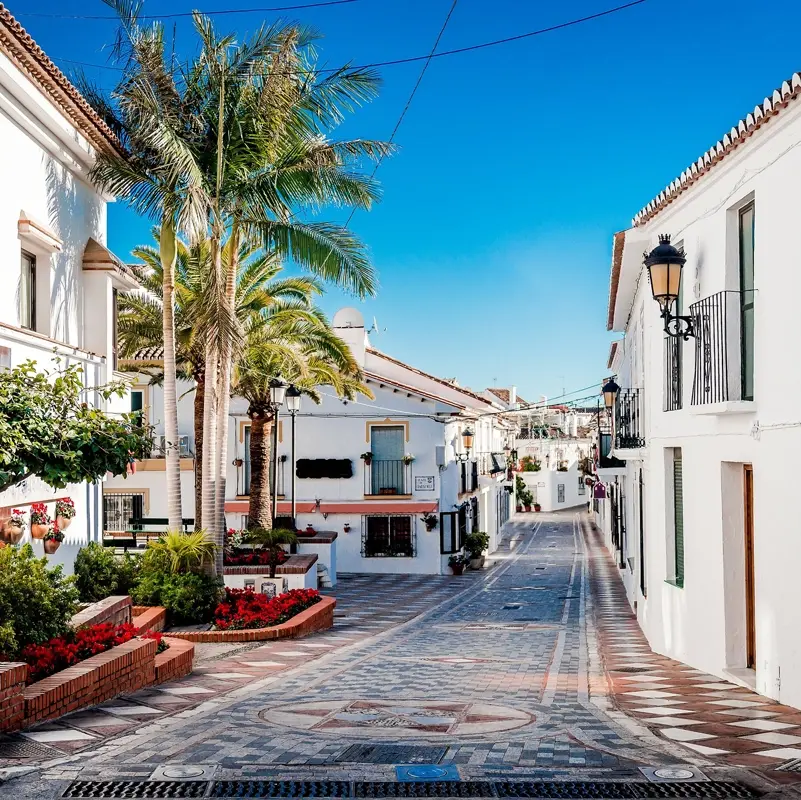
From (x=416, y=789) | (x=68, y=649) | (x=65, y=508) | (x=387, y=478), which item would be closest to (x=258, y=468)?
(x=387, y=478)

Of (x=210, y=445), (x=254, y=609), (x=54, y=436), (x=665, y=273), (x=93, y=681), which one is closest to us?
(x=54, y=436)

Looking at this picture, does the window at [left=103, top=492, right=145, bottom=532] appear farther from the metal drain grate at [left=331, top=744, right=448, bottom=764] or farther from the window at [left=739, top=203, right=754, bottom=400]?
the metal drain grate at [left=331, top=744, right=448, bottom=764]

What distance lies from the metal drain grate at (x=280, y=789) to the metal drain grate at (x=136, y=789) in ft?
0.41

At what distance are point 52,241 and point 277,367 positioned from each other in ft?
45.4

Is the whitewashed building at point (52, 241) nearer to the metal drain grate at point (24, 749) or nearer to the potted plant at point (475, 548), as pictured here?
the metal drain grate at point (24, 749)

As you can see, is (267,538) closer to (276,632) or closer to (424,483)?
(276,632)

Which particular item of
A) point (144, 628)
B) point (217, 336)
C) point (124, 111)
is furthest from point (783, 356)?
point (124, 111)

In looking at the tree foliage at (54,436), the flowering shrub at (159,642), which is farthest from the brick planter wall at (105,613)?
the tree foliage at (54,436)

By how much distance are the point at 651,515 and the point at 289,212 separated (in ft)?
27.0

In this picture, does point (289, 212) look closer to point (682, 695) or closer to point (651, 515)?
point (651, 515)

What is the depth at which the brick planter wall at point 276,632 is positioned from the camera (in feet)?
48.6

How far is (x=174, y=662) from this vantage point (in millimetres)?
10977

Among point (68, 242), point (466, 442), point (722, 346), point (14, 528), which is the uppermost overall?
point (68, 242)

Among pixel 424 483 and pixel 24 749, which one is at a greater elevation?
pixel 424 483
